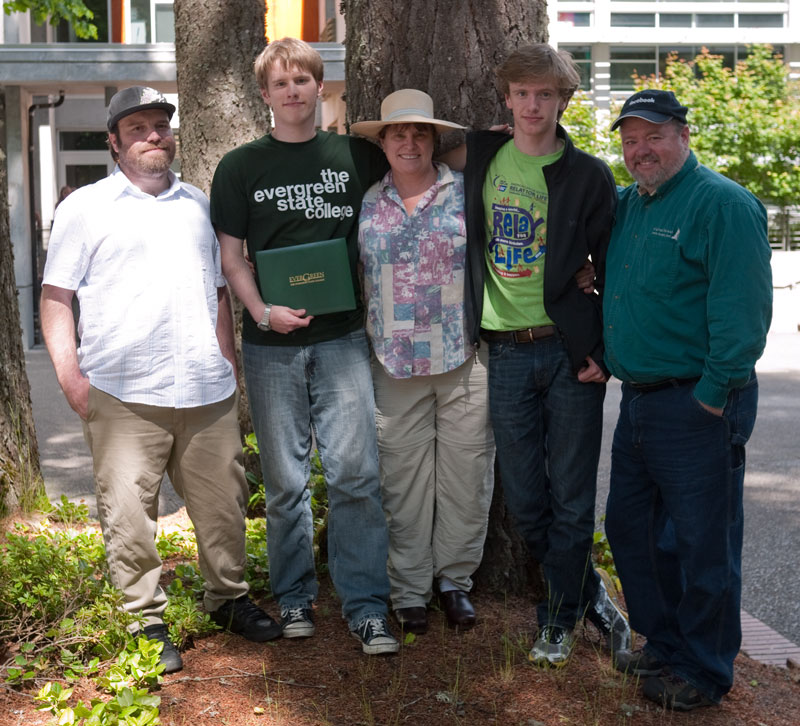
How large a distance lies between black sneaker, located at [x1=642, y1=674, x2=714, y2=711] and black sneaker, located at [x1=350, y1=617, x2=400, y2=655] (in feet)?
3.12

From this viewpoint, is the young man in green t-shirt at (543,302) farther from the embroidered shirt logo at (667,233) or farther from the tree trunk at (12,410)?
the tree trunk at (12,410)

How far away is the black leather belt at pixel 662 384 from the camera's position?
3908 millimetres

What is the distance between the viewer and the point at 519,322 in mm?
4215

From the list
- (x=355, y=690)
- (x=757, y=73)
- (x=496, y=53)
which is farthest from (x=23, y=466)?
(x=757, y=73)

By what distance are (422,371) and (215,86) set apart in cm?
370

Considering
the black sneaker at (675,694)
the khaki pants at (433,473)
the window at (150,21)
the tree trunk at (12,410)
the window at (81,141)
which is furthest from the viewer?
the window at (81,141)

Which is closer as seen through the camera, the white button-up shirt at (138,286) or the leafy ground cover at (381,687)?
the leafy ground cover at (381,687)

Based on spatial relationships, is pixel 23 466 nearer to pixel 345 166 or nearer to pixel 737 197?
pixel 345 166

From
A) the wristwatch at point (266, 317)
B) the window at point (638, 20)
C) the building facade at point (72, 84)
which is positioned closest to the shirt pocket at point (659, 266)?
the wristwatch at point (266, 317)

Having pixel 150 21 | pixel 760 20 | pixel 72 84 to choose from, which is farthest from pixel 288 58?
pixel 760 20

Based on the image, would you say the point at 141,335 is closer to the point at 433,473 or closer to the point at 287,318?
the point at 287,318

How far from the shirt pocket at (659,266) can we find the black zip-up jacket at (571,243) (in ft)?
0.98

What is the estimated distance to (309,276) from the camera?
4.21 meters

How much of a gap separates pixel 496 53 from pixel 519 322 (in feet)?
4.21
